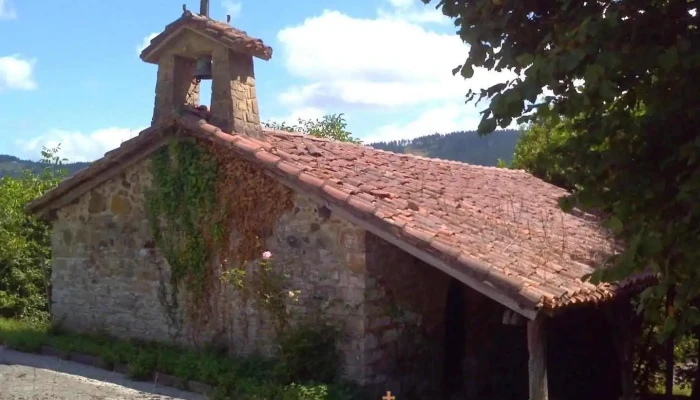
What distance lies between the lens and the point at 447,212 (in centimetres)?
991

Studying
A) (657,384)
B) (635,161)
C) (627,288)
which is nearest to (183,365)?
(627,288)

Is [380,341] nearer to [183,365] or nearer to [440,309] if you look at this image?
[440,309]

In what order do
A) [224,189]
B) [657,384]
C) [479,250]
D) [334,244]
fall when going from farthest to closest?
[657,384], [224,189], [334,244], [479,250]

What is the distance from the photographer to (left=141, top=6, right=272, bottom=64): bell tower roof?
1027cm

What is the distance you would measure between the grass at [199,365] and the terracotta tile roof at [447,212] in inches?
73.7

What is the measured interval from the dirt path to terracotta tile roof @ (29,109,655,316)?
103 inches

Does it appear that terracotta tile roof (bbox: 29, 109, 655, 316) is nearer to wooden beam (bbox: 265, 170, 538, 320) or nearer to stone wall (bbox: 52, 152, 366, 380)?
wooden beam (bbox: 265, 170, 538, 320)

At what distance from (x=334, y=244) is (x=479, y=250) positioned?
1696 millimetres

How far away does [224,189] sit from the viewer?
396 inches

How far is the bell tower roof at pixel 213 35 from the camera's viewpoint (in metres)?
10.3

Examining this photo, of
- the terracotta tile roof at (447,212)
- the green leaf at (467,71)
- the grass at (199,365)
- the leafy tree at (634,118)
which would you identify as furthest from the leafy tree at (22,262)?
the leafy tree at (634,118)

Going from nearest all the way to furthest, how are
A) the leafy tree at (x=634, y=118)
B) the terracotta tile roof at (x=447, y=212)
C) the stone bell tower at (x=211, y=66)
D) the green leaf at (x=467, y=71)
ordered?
the leafy tree at (x=634, y=118)
the green leaf at (x=467, y=71)
the terracotta tile roof at (x=447, y=212)
the stone bell tower at (x=211, y=66)

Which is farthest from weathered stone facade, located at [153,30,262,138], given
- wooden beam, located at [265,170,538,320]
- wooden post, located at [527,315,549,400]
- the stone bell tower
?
wooden post, located at [527,315,549,400]

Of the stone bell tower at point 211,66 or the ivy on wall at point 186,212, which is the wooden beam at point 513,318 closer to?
the ivy on wall at point 186,212
